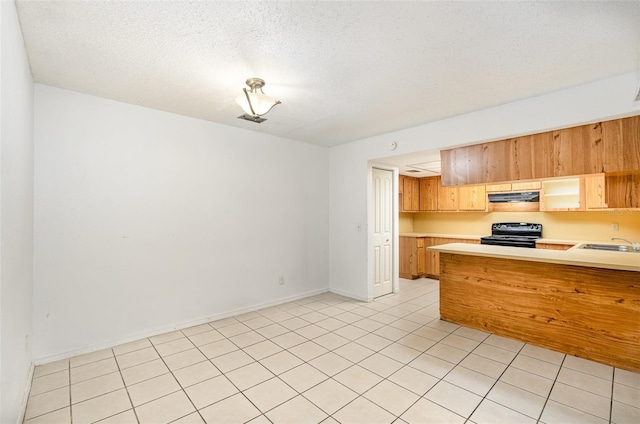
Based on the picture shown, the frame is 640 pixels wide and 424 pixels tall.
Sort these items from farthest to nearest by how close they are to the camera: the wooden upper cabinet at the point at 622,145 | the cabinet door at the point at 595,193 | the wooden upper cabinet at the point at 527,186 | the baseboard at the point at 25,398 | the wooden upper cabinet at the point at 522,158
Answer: the wooden upper cabinet at the point at 527,186, the cabinet door at the point at 595,193, the wooden upper cabinet at the point at 522,158, the wooden upper cabinet at the point at 622,145, the baseboard at the point at 25,398

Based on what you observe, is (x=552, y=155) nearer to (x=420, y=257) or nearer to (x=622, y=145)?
(x=622, y=145)

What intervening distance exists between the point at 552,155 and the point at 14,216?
443 centimetres

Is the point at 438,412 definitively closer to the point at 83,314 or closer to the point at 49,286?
the point at 83,314

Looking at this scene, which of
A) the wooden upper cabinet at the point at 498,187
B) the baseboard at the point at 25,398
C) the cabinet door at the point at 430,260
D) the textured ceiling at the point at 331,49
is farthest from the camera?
the cabinet door at the point at 430,260

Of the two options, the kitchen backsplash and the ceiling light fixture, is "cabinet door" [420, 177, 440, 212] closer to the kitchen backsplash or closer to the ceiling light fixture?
the kitchen backsplash

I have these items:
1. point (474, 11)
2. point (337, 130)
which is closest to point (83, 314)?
point (337, 130)

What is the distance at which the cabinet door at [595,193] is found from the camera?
4.23m

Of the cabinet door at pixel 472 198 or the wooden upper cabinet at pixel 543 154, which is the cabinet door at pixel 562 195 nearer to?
the cabinet door at pixel 472 198

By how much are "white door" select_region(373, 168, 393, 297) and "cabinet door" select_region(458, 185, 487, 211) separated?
181 centimetres

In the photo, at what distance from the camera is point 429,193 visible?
21.2 ft

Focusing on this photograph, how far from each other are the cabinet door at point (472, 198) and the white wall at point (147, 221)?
3.52 metres

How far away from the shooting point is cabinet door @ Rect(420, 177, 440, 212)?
20.8 feet

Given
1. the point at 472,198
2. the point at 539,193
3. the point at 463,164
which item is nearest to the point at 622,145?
the point at 463,164

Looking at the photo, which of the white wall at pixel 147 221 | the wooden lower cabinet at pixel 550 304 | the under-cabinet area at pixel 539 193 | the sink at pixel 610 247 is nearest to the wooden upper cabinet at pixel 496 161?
the under-cabinet area at pixel 539 193
